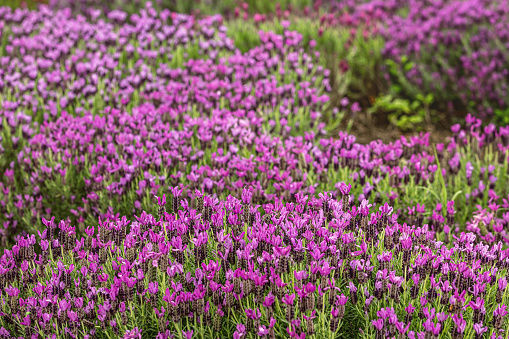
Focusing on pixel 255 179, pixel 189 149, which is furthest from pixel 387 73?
pixel 189 149

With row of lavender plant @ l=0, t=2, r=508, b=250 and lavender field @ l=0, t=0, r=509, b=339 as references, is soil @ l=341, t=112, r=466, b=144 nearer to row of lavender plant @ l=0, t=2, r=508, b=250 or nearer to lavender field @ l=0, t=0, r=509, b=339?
lavender field @ l=0, t=0, r=509, b=339

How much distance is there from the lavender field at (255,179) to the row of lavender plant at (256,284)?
0.01m

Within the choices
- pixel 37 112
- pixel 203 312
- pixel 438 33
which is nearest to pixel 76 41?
pixel 37 112

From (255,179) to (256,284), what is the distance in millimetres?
1479

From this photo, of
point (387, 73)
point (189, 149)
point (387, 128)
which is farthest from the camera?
point (387, 73)

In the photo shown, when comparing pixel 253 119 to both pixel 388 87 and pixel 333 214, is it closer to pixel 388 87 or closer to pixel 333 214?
pixel 333 214

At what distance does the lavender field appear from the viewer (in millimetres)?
2098

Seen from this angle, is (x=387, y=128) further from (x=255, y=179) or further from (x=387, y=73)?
(x=255, y=179)

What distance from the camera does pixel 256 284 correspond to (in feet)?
6.75

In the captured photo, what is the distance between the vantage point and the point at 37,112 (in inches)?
173

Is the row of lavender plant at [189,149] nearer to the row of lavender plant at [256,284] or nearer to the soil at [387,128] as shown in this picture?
the soil at [387,128]

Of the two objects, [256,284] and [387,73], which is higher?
[387,73]

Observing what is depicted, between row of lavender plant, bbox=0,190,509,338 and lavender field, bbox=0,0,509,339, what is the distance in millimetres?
11

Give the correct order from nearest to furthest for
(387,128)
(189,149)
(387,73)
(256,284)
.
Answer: (256,284) → (189,149) → (387,128) → (387,73)
